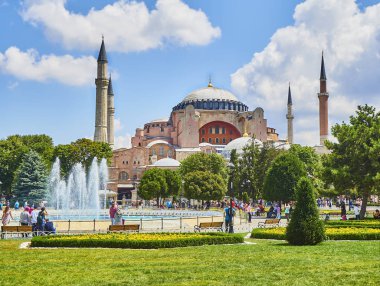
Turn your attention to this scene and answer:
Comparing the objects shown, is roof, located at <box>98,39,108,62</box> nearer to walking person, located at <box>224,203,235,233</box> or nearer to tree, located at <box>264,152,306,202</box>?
tree, located at <box>264,152,306,202</box>

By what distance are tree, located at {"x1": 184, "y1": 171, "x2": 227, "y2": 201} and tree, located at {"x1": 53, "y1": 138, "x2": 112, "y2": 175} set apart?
29.9 ft

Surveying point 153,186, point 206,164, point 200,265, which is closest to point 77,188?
point 153,186

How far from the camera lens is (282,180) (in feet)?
108

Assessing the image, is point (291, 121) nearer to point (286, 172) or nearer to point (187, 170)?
point (187, 170)

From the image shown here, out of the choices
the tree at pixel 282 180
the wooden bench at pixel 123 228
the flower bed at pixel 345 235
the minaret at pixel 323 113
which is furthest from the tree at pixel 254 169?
the flower bed at pixel 345 235

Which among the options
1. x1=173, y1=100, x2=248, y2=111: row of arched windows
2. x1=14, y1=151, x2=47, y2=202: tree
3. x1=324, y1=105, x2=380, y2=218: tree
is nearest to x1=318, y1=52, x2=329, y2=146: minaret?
x1=173, y1=100, x2=248, y2=111: row of arched windows

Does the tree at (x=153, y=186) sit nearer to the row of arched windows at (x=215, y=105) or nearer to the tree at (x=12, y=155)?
the tree at (x=12, y=155)

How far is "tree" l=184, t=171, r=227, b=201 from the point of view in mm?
40781

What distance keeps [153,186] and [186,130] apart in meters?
26.9

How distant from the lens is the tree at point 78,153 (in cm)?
4500

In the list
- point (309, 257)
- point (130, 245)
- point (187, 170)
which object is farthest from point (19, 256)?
point (187, 170)

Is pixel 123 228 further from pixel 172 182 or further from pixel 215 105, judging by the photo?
pixel 215 105

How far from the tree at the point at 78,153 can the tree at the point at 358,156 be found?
25.3 metres

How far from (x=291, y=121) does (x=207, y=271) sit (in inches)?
2754
